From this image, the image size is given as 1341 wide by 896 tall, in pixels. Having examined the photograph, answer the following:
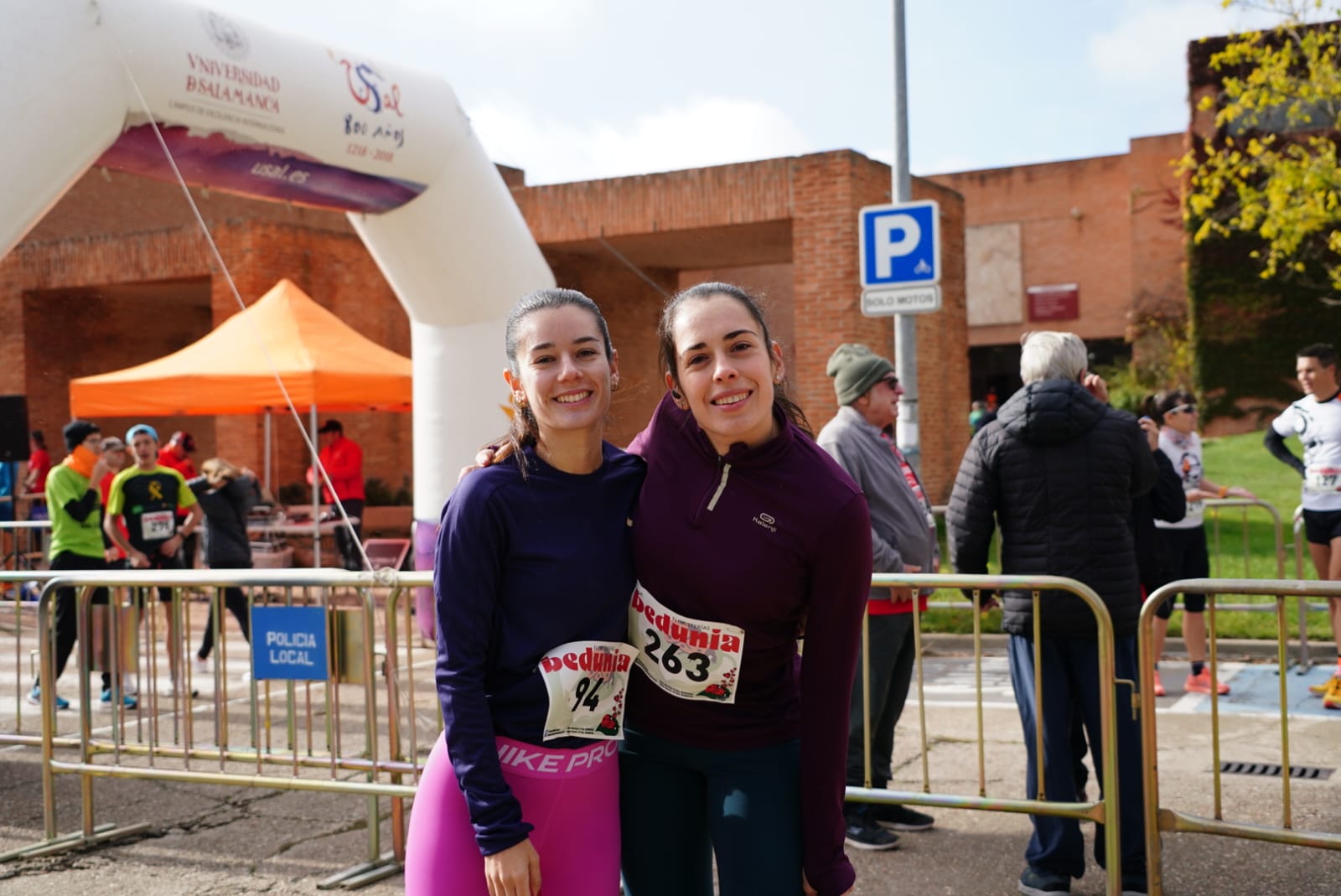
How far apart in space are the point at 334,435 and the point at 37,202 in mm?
7100

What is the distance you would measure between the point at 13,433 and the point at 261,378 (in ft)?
14.5

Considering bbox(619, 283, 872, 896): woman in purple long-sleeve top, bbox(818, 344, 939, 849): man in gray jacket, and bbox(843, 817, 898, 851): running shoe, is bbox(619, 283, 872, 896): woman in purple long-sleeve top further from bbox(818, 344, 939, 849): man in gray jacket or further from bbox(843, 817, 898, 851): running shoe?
bbox(843, 817, 898, 851): running shoe

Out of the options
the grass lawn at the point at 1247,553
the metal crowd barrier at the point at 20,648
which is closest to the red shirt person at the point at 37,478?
the metal crowd barrier at the point at 20,648

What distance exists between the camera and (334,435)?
1305 cm

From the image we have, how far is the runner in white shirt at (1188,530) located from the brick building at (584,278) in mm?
5544

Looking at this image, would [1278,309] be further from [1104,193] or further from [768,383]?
[768,383]

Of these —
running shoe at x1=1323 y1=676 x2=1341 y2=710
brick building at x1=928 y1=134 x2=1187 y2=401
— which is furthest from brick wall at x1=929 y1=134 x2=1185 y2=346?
running shoe at x1=1323 y1=676 x2=1341 y2=710

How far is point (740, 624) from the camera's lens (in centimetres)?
235

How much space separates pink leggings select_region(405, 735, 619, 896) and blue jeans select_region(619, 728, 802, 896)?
0.10 metres

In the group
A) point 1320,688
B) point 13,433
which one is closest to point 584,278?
point 13,433

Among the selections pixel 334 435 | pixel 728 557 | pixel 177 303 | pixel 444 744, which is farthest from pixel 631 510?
pixel 177 303

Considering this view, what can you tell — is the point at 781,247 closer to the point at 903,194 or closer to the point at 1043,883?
the point at 903,194

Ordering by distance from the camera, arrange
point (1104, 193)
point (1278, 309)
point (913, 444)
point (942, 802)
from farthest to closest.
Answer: point (1104, 193) < point (1278, 309) < point (913, 444) < point (942, 802)

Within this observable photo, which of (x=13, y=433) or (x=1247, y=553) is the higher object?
(x=13, y=433)
